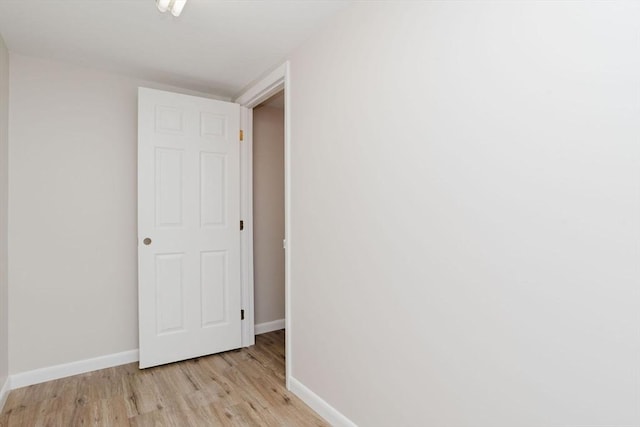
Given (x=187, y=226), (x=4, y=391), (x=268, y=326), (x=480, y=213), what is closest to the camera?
(x=480, y=213)

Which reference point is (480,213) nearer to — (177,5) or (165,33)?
(177,5)

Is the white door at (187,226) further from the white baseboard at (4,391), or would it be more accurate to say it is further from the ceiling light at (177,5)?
the ceiling light at (177,5)

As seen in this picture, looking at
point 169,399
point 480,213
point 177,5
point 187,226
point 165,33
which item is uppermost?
point 165,33

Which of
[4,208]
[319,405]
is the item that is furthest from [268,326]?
[4,208]

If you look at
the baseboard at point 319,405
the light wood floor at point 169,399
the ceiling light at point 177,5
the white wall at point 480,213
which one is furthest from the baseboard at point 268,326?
the ceiling light at point 177,5

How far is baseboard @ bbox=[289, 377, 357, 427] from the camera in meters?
1.89

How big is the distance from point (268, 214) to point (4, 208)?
1994mm

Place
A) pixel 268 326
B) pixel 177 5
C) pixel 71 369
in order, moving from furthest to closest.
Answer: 1. pixel 268 326
2. pixel 71 369
3. pixel 177 5

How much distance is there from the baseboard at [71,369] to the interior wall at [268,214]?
1174mm

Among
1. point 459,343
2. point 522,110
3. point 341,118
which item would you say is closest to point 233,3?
point 341,118

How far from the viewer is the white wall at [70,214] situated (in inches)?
95.6

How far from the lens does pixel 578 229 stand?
1.02 m

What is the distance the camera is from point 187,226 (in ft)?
9.28

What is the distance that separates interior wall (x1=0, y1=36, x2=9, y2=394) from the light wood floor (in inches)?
12.1
